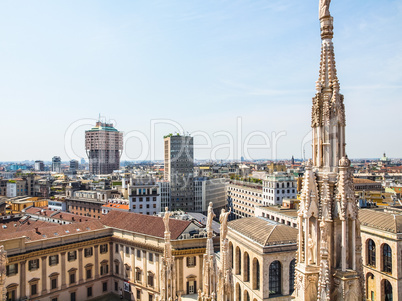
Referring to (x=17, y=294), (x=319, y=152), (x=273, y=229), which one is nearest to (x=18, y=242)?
(x=17, y=294)

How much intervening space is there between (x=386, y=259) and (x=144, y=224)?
33.8 m

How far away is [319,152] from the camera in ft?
40.2

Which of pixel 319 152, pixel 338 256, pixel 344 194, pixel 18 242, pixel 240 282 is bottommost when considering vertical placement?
pixel 240 282

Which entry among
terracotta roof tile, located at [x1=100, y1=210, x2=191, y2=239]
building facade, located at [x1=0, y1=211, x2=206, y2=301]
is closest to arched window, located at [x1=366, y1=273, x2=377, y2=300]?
building facade, located at [x1=0, y1=211, x2=206, y2=301]

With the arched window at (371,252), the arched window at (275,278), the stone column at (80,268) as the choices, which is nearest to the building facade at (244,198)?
the stone column at (80,268)

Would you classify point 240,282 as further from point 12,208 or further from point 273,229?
point 12,208

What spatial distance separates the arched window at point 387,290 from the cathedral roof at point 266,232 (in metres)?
8.59

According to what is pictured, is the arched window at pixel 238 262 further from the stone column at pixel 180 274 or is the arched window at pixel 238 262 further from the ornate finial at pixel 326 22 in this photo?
the ornate finial at pixel 326 22

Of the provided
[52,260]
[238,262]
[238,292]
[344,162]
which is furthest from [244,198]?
[344,162]

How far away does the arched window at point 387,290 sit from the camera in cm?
3094

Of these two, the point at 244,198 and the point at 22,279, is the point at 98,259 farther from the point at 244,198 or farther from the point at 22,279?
the point at 244,198

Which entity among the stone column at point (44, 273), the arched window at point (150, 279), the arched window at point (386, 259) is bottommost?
the arched window at point (150, 279)

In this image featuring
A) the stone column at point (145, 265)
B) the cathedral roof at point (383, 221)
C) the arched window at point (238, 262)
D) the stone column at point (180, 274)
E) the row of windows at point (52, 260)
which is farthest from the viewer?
the stone column at point (145, 265)

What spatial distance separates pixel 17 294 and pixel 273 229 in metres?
33.3
